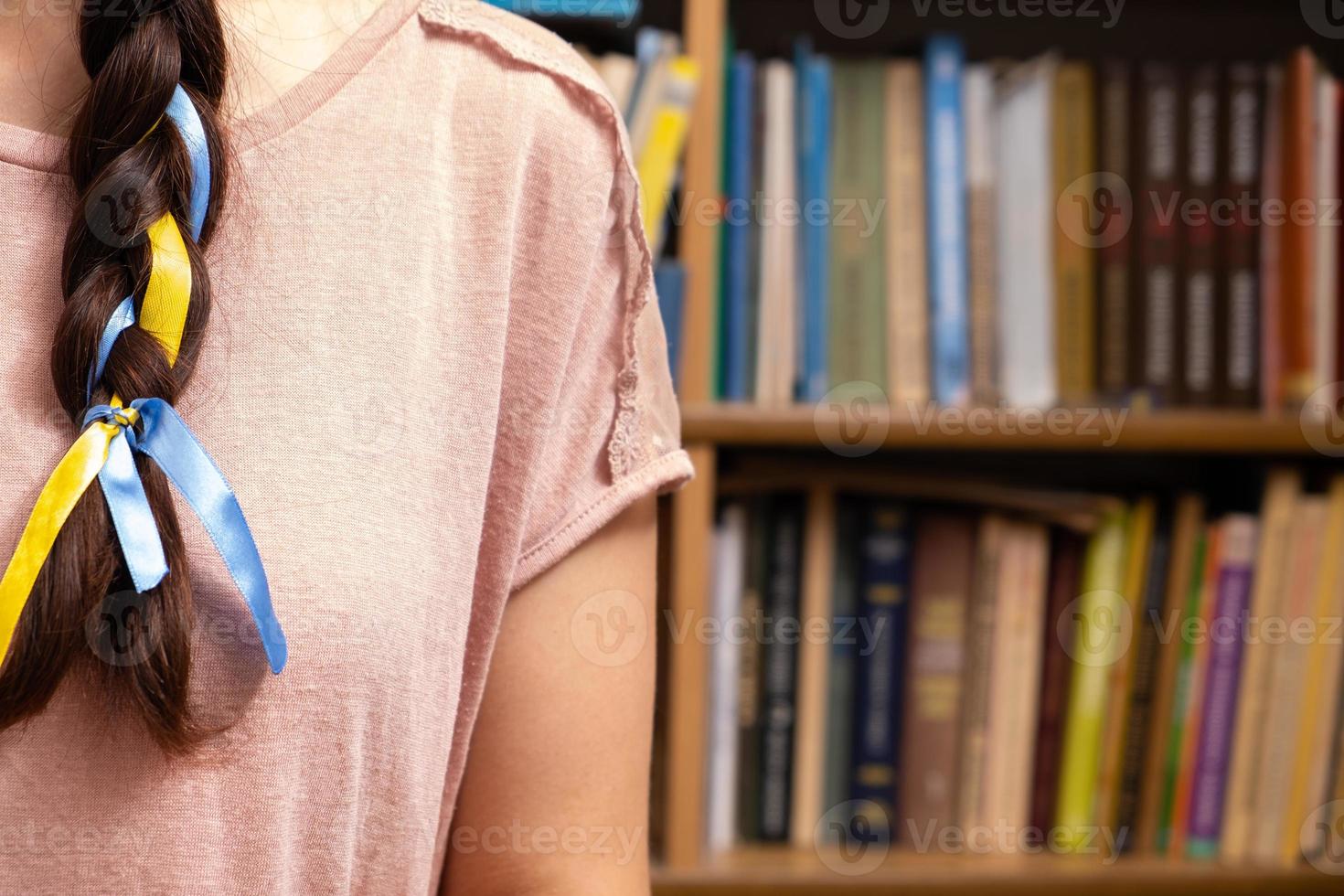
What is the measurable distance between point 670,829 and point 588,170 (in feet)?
2.51

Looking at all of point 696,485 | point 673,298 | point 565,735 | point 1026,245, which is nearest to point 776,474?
point 696,485

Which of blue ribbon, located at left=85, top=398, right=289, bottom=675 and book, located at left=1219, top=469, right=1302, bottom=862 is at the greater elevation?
blue ribbon, located at left=85, top=398, right=289, bottom=675

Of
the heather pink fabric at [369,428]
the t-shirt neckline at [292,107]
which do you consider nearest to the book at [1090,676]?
the heather pink fabric at [369,428]

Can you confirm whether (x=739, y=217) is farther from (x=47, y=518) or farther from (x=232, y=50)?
(x=47, y=518)

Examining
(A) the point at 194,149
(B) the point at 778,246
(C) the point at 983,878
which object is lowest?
(C) the point at 983,878

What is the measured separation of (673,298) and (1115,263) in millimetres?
439

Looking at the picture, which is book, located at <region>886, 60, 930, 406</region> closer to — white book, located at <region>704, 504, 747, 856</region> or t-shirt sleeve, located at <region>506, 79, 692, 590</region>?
white book, located at <region>704, 504, 747, 856</region>

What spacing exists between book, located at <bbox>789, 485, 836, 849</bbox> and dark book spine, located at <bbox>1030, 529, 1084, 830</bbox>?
0.72 feet

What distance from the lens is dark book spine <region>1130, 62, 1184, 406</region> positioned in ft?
3.97

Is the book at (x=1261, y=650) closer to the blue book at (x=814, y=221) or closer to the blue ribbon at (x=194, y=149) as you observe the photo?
the blue book at (x=814, y=221)

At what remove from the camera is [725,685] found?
1206 mm

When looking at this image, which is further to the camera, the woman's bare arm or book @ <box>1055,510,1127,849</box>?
book @ <box>1055,510,1127,849</box>

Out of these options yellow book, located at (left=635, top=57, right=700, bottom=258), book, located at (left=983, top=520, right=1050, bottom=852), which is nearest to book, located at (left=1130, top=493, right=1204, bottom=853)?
book, located at (left=983, top=520, right=1050, bottom=852)

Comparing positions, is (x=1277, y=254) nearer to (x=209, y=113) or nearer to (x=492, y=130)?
(x=492, y=130)
